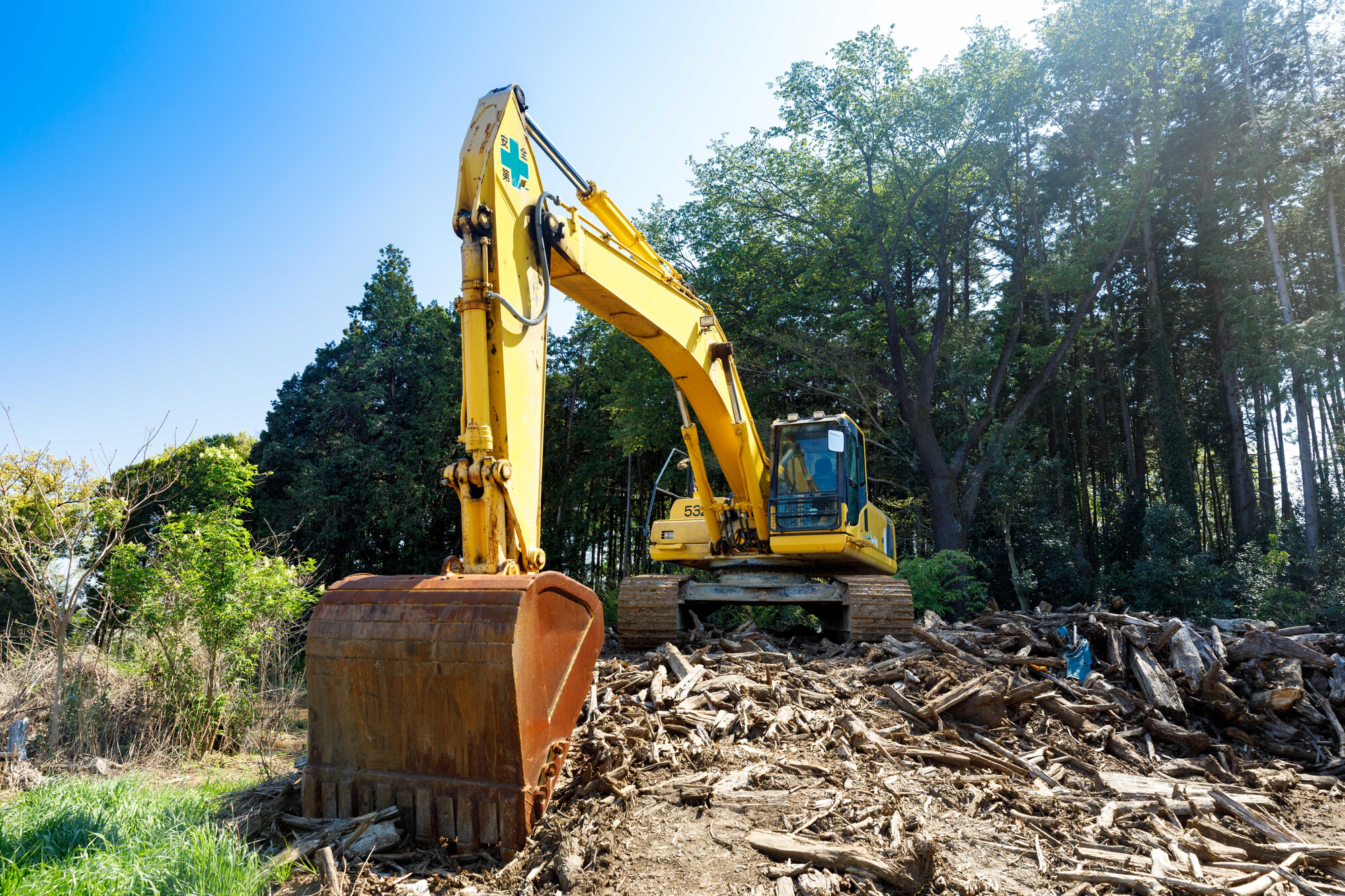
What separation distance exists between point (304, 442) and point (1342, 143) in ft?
97.6

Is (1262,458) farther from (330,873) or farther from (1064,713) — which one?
(330,873)

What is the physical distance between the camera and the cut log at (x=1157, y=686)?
6.32m

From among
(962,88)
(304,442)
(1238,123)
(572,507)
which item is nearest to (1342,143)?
(1238,123)

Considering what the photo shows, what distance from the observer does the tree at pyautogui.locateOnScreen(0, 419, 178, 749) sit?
6.87 meters

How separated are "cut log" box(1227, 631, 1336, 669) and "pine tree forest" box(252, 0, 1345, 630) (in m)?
9.06

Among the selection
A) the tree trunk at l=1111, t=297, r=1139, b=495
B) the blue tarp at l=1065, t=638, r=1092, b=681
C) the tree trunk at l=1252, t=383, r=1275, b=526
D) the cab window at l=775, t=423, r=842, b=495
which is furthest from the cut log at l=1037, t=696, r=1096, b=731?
the tree trunk at l=1111, t=297, r=1139, b=495

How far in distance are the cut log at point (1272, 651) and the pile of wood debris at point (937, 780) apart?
0.06 ft

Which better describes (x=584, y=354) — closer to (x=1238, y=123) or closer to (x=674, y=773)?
(x=1238, y=123)

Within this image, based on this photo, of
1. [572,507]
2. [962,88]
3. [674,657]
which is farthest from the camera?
[572,507]

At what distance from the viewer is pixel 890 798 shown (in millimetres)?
4215

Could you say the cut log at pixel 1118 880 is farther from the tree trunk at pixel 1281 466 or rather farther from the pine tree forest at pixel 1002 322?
the tree trunk at pixel 1281 466

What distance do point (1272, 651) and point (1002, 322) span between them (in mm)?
14967

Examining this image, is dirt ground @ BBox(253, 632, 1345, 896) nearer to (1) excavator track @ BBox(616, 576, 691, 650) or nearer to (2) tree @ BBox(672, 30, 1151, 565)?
(1) excavator track @ BBox(616, 576, 691, 650)

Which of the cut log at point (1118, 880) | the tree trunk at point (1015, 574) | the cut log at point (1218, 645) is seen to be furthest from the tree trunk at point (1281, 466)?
the cut log at point (1118, 880)
